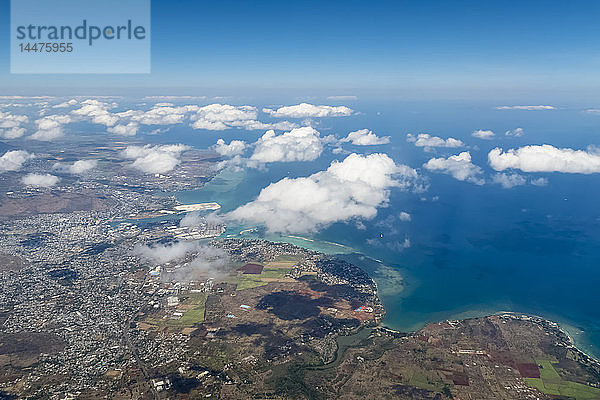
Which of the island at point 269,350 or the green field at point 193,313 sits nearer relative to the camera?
the island at point 269,350

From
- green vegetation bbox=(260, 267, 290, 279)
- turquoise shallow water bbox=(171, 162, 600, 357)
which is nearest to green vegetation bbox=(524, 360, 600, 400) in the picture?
turquoise shallow water bbox=(171, 162, 600, 357)

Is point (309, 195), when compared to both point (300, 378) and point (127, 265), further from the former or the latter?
point (300, 378)

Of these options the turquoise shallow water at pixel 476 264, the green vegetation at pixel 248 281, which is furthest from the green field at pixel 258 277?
the turquoise shallow water at pixel 476 264

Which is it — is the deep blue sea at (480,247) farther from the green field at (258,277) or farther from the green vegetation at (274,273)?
the green field at (258,277)

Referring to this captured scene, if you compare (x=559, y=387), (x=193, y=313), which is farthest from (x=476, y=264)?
(x=193, y=313)

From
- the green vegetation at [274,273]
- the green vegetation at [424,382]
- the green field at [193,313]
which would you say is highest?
the green vegetation at [274,273]

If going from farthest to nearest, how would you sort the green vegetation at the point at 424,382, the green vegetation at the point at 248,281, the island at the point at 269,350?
the green vegetation at the point at 248,281, the green vegetation at the point at 424,382, the island at the point at 269,350
